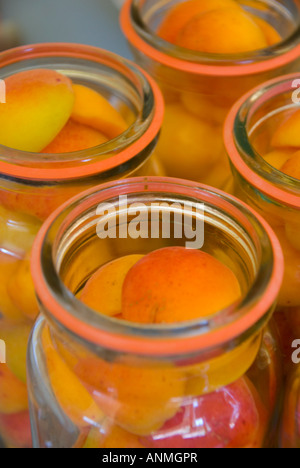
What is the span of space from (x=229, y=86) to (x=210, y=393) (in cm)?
25

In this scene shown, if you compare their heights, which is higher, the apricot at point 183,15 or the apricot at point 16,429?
the apricot at point 183,15

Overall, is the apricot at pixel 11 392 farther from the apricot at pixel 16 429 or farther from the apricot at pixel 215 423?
the apricot at pixel 215 423

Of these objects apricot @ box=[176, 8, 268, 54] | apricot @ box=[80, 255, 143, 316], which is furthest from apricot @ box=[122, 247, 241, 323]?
apricot @ box=[176, 8, 268, 54]

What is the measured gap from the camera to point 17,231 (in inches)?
15.2

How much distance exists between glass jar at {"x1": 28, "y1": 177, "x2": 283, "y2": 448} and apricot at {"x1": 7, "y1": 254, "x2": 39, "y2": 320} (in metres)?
0.04

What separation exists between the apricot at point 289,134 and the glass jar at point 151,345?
0.29 ft

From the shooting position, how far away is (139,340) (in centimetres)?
24

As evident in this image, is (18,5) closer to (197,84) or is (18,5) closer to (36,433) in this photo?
(197,84)

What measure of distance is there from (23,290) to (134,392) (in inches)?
5.1

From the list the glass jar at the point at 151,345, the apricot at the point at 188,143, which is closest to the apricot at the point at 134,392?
the glass jar at the point at 151,345

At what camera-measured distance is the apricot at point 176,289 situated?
0.28 meters

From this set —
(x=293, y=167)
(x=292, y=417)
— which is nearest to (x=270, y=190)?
(x=293, y=167)

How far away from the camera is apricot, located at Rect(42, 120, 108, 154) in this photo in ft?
1.29

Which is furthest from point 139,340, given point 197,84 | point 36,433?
point 197,84
